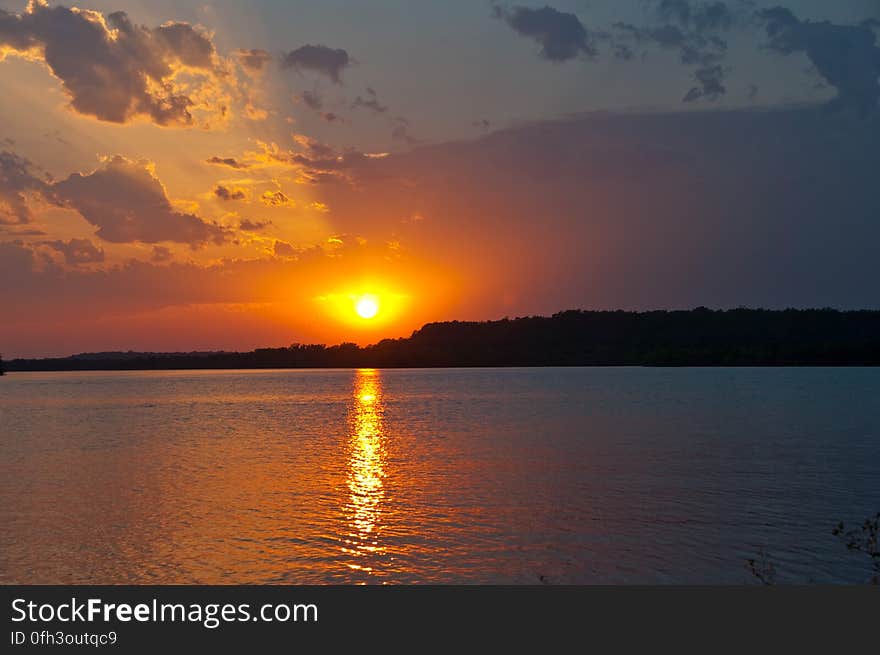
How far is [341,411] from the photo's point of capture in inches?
3199

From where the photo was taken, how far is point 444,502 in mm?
26125

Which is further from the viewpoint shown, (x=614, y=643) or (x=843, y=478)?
(x=843, y=478)

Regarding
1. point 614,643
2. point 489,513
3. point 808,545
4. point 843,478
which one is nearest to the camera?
point 614,643

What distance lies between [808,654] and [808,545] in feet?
33.6

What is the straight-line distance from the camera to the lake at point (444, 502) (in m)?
18.0

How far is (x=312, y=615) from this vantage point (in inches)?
511

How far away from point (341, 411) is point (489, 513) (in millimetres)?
58471

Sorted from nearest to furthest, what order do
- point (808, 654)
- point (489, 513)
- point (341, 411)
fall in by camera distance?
point (808, 654)
point (489, 513)
point (341, 411)

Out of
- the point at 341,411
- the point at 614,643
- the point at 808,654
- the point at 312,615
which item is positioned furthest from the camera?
the point at 341,411

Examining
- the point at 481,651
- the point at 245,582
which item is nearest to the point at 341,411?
the point at 245,582

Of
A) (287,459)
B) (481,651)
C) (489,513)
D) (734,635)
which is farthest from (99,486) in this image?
(734,635)

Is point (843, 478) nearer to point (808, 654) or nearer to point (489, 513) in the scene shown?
point (489, 513)

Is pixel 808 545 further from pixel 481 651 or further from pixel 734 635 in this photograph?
pixel 481 651

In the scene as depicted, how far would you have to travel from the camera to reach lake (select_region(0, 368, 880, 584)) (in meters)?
18.0
